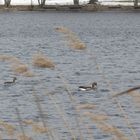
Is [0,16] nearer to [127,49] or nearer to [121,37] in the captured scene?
[121,37]

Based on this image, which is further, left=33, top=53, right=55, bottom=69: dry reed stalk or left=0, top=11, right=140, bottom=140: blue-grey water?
left=0, top=11, right=140, bottom=140: blue-grey water

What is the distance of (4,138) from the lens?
50.7ft

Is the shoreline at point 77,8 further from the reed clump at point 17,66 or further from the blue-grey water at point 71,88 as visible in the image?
the reed clump at point 17,66

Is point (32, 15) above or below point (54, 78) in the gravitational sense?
below

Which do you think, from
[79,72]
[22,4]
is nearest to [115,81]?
[79,72]

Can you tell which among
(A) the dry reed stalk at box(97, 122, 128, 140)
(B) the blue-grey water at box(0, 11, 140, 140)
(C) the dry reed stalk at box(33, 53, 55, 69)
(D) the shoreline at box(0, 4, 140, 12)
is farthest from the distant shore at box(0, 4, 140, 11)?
(A) the dry reed stalk at box(97, 122, 128, 140)

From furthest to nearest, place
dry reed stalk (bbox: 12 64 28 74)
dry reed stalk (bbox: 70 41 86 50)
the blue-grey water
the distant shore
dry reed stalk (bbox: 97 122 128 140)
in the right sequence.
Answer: the distant shore → the blue-grey water → dry reed stalk (bbox: 70 41 86 50) → dry reed stalk (bbox: 12 64 28 74) → dry reed stalk (bbox: 97 122 128 140)

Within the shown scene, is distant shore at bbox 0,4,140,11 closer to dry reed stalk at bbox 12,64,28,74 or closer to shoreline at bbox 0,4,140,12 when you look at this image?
shoreline at bbox 0,4,140,12

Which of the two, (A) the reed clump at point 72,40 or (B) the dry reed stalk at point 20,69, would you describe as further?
(A) the reed clump at point 72,40

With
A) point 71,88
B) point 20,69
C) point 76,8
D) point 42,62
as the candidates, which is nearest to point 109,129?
point 42,62

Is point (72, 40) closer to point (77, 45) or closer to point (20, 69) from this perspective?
point (77, 45)

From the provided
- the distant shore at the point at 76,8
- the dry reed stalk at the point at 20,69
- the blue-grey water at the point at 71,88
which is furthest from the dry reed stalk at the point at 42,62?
the distant shore at the point at 76,8

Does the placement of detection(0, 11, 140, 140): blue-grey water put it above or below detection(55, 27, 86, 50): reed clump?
below

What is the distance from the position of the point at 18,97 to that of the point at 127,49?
28886 mm
